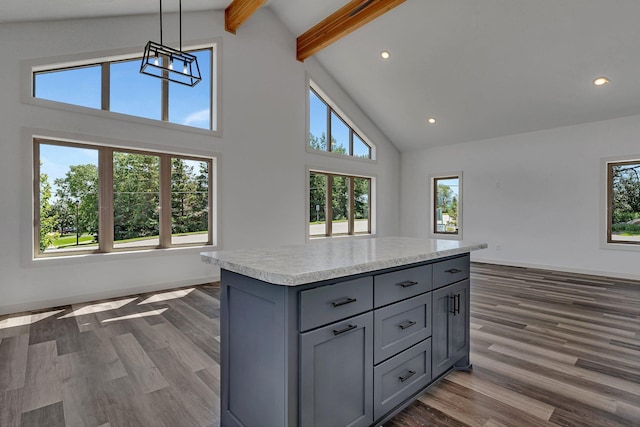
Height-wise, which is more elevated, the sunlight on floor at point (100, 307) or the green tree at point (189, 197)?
the green tree at point (189, 197)

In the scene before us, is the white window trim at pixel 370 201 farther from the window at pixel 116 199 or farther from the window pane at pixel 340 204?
the window at pixel 116 199

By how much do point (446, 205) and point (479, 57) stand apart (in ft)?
11.9

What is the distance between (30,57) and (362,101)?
5.67 metres

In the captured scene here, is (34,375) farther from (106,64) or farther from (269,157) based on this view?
(269,157)

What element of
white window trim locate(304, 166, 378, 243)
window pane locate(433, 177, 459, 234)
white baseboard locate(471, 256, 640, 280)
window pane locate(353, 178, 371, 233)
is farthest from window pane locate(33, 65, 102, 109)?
white baseboard locate(471, 256, 640, 280)

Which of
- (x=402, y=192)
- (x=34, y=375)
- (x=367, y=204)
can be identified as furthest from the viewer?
(x=402, y=192)

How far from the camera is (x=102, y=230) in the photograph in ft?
14.1

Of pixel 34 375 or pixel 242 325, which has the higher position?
pixel 242 325

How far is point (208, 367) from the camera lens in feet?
7.84

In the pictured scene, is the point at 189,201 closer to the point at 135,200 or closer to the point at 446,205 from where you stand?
the point at 135,200

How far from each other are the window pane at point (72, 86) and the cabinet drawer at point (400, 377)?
4.71m

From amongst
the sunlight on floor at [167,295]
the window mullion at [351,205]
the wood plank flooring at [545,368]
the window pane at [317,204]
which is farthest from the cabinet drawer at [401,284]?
the window mullion at [351,205]

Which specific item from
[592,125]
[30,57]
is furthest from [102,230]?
[592,125]

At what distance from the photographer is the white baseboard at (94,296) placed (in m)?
3.66
